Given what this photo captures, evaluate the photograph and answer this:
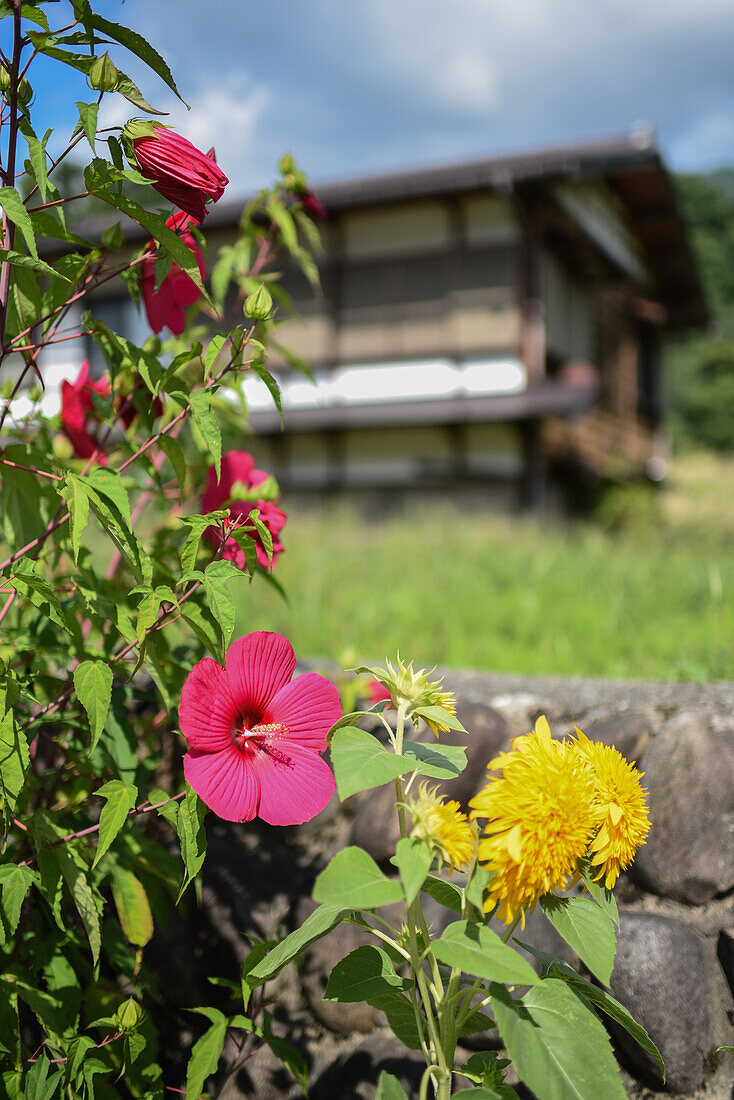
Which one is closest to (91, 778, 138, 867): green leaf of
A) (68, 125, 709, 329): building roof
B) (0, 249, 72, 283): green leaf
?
(0, 249, 72, 283): green leaf

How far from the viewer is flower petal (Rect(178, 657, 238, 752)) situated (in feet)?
3.07

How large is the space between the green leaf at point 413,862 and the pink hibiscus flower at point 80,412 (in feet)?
2.97

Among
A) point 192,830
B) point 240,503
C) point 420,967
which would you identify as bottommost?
point 420,967

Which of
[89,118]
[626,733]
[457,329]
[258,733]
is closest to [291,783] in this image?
[258,733]

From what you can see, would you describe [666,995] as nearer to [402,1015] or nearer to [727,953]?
[727,953]

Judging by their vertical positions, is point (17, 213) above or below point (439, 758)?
above

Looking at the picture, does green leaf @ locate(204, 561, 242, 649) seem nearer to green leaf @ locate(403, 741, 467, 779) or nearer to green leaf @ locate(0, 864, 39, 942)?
green leaf @ locate(403, 741, 467, 779)

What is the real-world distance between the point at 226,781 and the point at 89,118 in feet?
2.28

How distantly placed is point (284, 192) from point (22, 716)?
1019mm

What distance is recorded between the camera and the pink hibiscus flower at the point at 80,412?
55.2 inches

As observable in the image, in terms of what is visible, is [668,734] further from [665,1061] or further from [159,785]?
[159,785]

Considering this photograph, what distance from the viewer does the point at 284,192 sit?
5.31ft

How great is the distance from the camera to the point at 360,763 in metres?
0.77

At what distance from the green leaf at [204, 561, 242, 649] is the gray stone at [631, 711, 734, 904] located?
97cm
